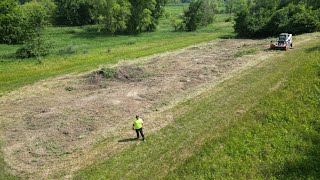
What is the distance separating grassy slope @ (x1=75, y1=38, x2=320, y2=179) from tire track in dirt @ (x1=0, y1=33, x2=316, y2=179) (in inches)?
47.5

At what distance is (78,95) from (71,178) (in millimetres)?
11367

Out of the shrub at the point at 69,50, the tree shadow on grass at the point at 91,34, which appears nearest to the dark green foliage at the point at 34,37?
the shrub at the point at 69,50

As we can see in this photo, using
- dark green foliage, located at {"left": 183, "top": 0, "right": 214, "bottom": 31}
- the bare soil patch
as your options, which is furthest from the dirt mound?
dark green foliage, located at {"left": 183, "top": 0, "right": 214, "bottom": 31}

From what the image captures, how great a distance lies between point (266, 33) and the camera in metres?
51.0

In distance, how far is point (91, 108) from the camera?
2095 centimetres

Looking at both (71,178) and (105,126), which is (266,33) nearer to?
(105,126)

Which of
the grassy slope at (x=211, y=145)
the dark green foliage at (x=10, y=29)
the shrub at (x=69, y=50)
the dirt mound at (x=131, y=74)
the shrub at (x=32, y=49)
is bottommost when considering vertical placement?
the grassy slope at (x=211, y=145)

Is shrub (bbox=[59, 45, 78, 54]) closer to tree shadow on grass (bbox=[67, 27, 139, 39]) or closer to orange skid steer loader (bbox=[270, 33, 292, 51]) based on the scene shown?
tree shadow on grass (bbox=[67, 27, 139, 39])

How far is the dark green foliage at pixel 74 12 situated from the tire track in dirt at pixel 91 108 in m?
49.0

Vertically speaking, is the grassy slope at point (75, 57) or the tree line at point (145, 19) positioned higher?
the tree line at point (145, 19)

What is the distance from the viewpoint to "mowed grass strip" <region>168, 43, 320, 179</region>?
1277cm

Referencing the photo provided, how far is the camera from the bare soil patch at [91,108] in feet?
51.4

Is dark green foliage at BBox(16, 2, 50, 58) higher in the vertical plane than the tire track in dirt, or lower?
higher

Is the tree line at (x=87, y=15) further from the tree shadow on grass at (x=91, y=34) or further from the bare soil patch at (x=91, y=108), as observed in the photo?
the bare soil patch at (x=91, y=108)
